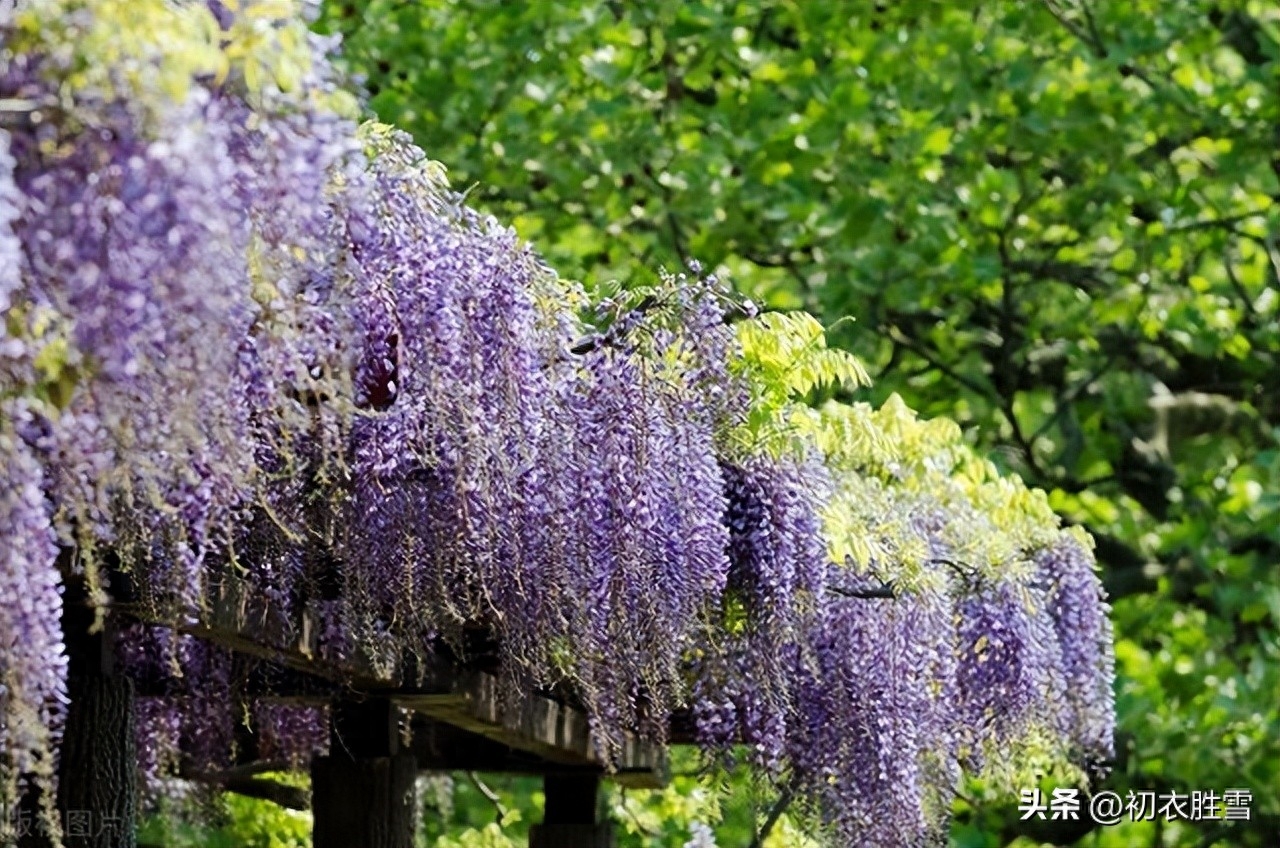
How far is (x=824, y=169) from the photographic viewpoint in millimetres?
11312

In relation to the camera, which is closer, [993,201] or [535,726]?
[535,726]

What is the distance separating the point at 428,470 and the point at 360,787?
5.53 ft

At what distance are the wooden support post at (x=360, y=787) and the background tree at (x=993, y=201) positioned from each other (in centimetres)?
452

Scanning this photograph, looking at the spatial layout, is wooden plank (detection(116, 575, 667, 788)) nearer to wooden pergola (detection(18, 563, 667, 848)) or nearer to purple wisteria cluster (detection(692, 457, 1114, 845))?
wooden pergola (detection(18, 563, 667, 848))

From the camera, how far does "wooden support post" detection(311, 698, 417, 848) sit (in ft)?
21.4

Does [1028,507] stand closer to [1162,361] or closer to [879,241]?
[879,241]

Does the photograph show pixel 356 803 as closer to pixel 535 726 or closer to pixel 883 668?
pixel 535 726

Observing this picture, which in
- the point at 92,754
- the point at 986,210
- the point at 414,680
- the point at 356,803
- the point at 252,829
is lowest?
the point at 92,754

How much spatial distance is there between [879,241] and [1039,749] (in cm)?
323

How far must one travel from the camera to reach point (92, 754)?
5.04 m

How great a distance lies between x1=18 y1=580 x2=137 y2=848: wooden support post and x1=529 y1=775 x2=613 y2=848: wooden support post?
10.7 ft

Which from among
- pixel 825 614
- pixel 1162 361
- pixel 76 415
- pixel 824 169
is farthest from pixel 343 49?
pixel 76 415

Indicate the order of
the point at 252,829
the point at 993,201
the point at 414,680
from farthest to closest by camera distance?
the point at 993,201 → the point at 252,829 → the point at 414,680

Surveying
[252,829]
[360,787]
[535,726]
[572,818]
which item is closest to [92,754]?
[360,787]
